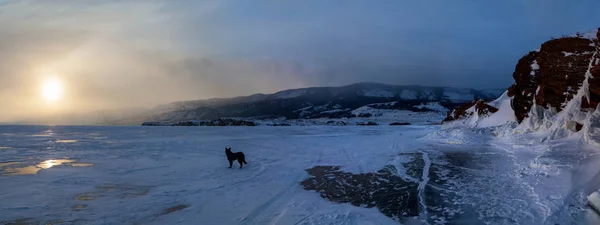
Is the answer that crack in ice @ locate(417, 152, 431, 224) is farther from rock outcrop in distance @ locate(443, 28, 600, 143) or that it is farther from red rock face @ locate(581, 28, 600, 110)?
red rock face @ locate(581, 28, 600, 110)

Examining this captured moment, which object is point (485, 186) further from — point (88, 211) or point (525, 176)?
point (88, 211)

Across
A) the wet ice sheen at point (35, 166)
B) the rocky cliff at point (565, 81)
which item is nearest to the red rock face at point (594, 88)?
the rocky cliff at point (565, 81)

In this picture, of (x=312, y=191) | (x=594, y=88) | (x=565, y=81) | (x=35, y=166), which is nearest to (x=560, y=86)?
(x=565, y=81)

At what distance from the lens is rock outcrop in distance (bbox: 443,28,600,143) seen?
17.6 metres

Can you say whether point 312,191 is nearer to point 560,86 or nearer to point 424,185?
point 424,185

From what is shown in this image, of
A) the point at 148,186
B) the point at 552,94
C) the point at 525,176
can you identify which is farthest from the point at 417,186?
the point at 552,94

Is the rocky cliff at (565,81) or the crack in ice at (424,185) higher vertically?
the rocky cliff at (565,81)

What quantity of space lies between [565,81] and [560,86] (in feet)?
1.31

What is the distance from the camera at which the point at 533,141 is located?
63.3ft

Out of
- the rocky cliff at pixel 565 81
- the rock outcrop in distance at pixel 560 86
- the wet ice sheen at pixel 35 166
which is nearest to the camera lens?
the wet ice sheen at pixel 35 166

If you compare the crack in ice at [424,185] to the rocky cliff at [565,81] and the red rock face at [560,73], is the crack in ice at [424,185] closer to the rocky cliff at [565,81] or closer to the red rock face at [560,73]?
the rocky cliff at [565,81]

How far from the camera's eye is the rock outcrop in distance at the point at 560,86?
17578 millimetres

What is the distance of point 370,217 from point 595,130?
41.5 feet

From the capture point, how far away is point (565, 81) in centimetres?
2189
